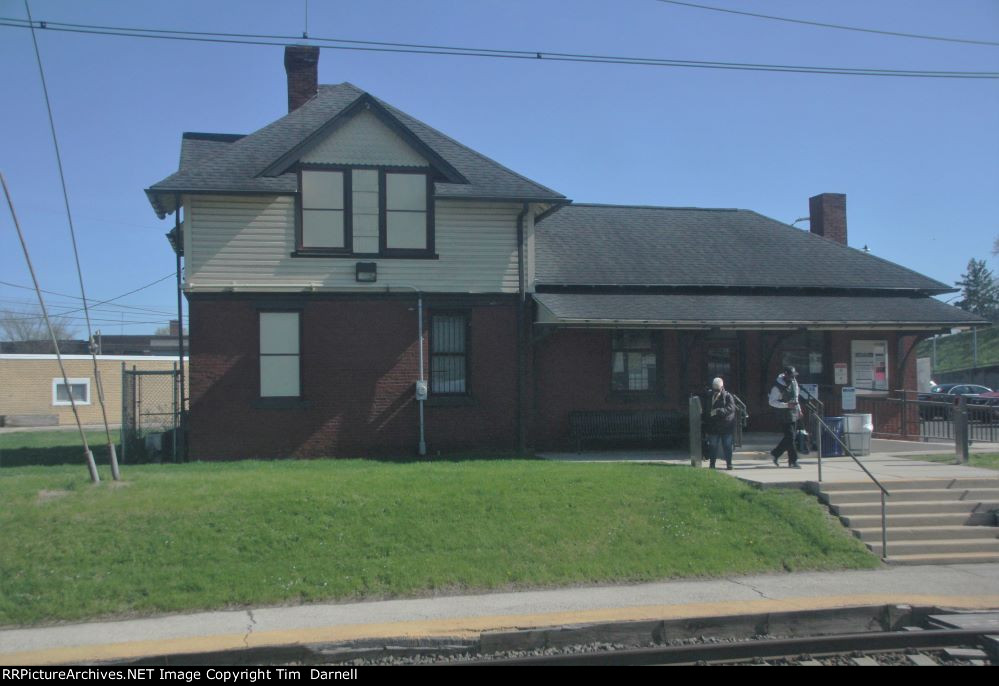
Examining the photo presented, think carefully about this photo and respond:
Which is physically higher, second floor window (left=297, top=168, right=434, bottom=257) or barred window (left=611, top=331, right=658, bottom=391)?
second floor window (left=297, top=168, right=434, bottom=257)

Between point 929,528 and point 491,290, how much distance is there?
9.33 meters

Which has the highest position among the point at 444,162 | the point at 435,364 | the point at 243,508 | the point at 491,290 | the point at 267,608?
the point at 444,162

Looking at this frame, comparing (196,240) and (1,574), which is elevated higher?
(196,240)

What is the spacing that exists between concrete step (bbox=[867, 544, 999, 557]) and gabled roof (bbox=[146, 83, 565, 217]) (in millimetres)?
9318

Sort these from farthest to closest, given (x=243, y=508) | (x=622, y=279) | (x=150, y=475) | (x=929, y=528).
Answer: (x=622, y=279) < (x=150, y=475) < (x=929, y=528) < (x=243, y=508)

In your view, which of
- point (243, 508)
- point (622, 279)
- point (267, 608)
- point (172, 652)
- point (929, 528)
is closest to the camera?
point (172, 652)

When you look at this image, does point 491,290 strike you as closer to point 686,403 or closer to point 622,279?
point 622,279

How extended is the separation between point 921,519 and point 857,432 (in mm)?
4858

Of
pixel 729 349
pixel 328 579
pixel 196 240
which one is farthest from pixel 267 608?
pixel 729 349

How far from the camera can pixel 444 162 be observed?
17578mm

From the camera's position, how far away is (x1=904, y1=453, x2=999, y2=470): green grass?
50.6ft

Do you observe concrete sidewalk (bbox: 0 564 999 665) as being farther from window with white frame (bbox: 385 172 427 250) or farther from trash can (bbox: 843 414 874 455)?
window with white frame (bbox: 385 172 427 250)

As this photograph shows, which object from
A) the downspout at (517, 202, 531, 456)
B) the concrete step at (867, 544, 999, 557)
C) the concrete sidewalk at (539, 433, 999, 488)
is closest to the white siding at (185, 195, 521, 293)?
the downspout at (517, 202, 531, 456)

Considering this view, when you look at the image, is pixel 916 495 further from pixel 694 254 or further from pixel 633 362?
pixel 694 254
